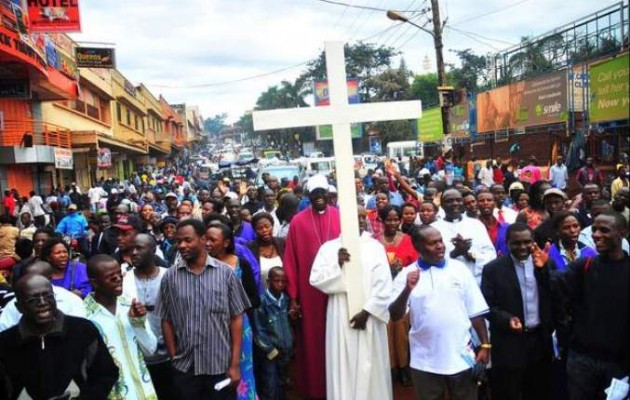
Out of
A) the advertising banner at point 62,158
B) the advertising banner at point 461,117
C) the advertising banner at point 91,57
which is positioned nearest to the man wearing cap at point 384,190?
the advertising banner at point 62,158

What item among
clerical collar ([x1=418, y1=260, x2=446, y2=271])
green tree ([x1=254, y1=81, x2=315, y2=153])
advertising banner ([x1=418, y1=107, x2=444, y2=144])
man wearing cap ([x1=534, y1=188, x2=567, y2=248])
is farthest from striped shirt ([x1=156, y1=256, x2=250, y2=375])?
green tree ([x1=254, y1=81, x2=315, y2=153])

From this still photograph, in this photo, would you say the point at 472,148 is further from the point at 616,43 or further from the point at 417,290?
the point at 417,290

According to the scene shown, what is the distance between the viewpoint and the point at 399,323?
5484 millimetres

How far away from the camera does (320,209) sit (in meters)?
4.90

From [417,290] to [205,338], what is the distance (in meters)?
1.34

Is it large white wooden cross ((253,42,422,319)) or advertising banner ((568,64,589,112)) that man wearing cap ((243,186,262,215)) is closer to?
large white wooden cross ((253,42,422,319))

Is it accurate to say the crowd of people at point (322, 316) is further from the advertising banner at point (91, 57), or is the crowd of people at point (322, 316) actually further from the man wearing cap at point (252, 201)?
the advertising banner at point (91, 57)

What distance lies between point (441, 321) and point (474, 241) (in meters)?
1.44

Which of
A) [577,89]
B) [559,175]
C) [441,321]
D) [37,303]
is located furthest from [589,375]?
[577,89]

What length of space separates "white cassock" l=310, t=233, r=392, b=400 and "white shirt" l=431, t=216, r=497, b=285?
774 mm

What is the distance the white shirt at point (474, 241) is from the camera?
4711 millimetres

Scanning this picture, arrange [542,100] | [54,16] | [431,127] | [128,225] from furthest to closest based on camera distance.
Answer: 1. [431,127]
2. [542,100]
3. [54,16]
4. [128,225]

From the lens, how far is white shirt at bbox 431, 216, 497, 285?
4711mm

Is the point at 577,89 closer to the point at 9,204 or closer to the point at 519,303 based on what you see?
the point at 519,303
